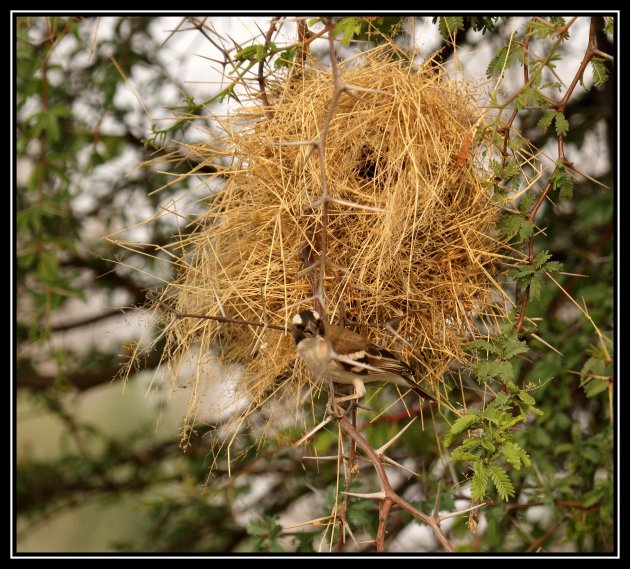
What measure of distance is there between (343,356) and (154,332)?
0.72m

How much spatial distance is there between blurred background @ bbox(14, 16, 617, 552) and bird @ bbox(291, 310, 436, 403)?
1.48 ft

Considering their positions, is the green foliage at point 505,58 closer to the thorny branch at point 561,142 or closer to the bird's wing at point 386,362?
the thorny branch at point 561,142

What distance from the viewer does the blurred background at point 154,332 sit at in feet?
8.61

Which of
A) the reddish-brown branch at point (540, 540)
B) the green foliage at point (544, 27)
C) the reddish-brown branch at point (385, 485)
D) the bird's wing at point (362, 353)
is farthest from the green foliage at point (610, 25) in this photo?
the reddish-brown branch at point (540, 540)

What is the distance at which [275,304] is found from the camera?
85.3 inches

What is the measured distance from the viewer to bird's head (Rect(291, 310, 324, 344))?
1.91 meters

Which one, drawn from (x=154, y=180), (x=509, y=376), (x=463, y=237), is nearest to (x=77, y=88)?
(x=154, y=180)

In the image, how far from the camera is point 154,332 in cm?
229

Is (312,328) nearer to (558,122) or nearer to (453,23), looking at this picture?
(558,122)

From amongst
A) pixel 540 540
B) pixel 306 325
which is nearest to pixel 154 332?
pixel 306 325

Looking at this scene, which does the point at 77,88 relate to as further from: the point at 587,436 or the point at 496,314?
the point at 587,436

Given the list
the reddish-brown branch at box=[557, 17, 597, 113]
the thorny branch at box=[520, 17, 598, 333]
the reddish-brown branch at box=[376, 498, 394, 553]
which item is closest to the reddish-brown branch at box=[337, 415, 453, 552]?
the reddish-brown branch at box=[376, 498, 394, 553]

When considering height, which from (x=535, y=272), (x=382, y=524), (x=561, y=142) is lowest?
(x=382, y=524)
